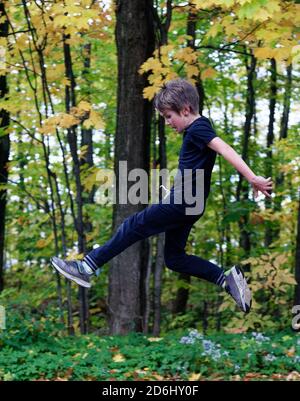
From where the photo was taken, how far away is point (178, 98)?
390 centimetres

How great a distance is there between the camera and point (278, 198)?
10625 millimetres

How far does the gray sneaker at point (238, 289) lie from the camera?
412 cm

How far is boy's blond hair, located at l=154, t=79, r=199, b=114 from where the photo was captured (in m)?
3.90

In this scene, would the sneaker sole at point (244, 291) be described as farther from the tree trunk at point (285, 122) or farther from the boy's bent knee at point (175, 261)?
the tree trunk at point (285, 122)

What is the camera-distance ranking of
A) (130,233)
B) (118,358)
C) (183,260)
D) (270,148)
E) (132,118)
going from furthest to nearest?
1. (270,148)
2. (132,118)
3. (118,358)
4. (183,260)
5. (130,233)

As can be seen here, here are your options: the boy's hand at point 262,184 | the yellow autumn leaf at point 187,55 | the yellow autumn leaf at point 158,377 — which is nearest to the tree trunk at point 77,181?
the yellow autumn leaf at point 187,55

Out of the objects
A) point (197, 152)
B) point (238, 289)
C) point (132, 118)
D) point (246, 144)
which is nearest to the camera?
point (197, 152)

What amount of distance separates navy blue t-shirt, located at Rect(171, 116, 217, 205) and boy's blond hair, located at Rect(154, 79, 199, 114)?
0.13m

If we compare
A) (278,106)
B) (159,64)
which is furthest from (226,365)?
(278,106)

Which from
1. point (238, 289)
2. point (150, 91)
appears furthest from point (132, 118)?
point (238, 289)

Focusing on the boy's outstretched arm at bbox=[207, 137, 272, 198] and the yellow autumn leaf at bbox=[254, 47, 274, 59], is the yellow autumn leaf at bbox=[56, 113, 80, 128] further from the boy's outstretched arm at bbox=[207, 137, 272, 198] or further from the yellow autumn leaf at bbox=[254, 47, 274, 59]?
the boy's outstretched arm at bbox=[207, 137, 272, 198]

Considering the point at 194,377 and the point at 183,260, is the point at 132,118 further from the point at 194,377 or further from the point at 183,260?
the point at 194,377

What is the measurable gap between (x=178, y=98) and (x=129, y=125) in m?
3.08

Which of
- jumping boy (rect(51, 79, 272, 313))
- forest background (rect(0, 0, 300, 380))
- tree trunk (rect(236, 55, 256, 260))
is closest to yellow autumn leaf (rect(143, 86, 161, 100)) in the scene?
forest background (rect(0, 0, 300, 380))
